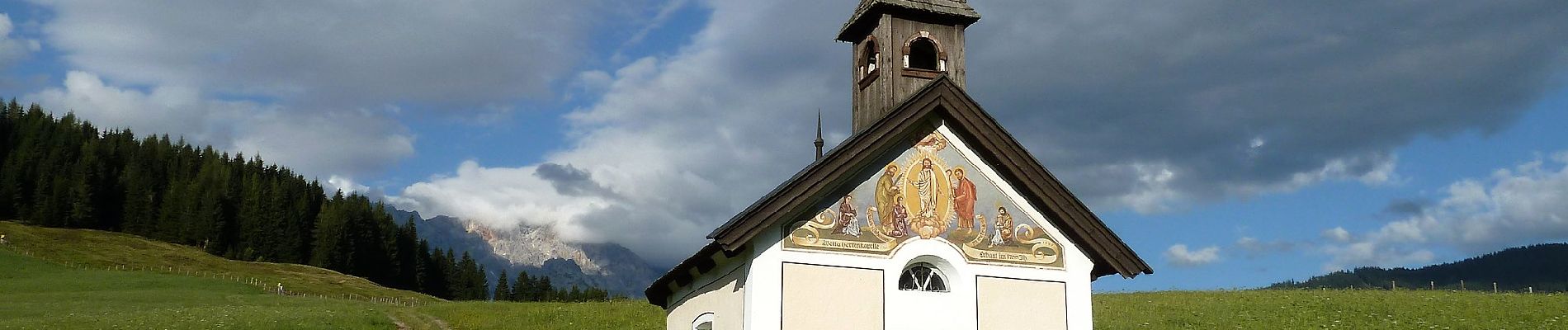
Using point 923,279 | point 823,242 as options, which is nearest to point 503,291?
point 923,279

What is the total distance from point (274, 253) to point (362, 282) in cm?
3487

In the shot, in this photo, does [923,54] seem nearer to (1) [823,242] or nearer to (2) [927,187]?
(2) [927,187]

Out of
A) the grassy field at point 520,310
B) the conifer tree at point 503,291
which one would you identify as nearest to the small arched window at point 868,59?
the grassy field at point 520,310

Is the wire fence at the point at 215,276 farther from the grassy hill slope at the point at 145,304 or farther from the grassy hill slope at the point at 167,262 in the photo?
the grassy hill slope at the point at 145,304

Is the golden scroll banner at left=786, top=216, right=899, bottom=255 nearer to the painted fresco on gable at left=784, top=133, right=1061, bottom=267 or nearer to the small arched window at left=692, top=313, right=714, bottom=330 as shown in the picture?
the painted fresco on gable at left=784, top=133, right=1061, bottom=267

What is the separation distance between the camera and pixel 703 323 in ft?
71.5

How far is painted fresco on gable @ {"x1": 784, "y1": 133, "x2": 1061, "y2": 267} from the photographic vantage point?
61.6ft

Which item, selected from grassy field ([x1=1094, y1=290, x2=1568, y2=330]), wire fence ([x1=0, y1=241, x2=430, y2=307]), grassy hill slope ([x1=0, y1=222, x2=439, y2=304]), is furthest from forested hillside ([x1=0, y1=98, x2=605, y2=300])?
grassy field ([x1=1094, y1=290, x2=1568, y2=330])

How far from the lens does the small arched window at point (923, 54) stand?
21.9 metres

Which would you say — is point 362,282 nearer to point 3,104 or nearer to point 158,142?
point 158,142

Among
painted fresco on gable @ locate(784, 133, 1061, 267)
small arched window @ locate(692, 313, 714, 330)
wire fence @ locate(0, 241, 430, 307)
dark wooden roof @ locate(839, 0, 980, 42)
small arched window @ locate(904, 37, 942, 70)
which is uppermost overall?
dark wooden roof @ locate(839, 0, 980, 42)

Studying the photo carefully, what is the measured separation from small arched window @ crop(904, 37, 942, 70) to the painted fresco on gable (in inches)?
103

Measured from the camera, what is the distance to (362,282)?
116062 millimetres

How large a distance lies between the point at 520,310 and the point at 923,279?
49.3 m
